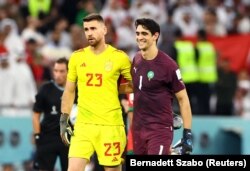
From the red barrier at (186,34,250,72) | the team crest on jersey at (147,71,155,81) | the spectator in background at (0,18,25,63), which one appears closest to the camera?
the team crest on jersey at (147,71,155,81)

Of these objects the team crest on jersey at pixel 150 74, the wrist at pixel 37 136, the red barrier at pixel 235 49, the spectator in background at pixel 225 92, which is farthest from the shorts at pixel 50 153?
the red barrier at pixel 235 49

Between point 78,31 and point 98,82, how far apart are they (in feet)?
→ 33.7

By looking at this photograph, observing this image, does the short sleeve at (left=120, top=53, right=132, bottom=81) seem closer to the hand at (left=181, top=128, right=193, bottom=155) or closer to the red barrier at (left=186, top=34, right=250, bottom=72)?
the hand at (left=181, top=128, right=193, bottom=155)

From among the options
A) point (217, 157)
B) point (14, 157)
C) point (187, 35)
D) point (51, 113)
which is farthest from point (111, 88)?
point (187, 35)

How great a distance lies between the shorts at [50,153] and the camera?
1625 centimetres

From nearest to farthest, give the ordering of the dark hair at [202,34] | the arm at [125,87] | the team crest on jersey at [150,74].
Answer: the team crest on jersey at [150,74]
the arm at [125,87]
the dark hair at [202,34]

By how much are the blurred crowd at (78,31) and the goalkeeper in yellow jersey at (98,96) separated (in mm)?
6802

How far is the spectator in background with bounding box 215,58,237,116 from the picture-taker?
23953mm

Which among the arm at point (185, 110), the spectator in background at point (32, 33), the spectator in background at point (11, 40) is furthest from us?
the spectator in background at point (32, 33)

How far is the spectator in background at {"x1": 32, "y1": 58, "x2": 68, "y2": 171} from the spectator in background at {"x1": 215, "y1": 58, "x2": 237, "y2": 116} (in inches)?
321

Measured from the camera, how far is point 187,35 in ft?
84.9

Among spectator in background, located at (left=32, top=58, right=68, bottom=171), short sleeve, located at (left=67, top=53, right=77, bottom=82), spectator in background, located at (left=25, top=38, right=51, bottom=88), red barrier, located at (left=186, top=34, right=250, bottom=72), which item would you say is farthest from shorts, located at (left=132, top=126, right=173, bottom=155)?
red barrier, located at (left=186, top=34, right=250, bottom=72)

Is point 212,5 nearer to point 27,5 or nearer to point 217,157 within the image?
point 27,5

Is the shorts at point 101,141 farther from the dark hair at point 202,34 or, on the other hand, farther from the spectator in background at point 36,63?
the dark hair at point 202,34
